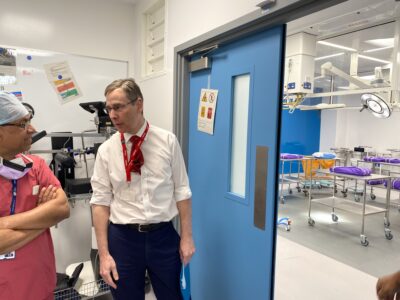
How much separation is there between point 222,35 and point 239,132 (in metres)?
0.59

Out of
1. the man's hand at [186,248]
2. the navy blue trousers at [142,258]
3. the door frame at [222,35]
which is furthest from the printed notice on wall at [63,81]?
the man's hand at [186,248]

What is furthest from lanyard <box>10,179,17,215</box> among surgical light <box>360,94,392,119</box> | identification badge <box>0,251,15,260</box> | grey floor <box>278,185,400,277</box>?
surgical light <box>360,94,392,119</box>

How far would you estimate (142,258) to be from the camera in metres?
1.41

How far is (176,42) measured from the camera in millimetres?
2168

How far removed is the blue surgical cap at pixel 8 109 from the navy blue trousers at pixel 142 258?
672 mm

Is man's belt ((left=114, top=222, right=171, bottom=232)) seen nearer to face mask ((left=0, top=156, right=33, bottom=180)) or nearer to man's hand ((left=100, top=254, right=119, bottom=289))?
man's hand ((left=100, top=254, right=119, bottom=289))

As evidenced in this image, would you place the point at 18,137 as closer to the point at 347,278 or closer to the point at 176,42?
the point at 176,42

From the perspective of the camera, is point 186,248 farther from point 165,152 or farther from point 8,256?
point 8,256

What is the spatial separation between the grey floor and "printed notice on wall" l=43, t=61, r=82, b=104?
329cm

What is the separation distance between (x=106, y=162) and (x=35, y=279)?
0.58 m

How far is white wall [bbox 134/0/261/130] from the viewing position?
1.65 metres

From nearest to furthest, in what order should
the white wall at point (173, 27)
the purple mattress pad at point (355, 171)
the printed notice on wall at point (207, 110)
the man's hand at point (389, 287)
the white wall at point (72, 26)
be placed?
the man's hand at point (389, 287) → the white wall at point (173, 27) → the printed notice on wall at point (207, 110) → the white wall at point (72, 26) → the purple mattress pad at point (355, 171)

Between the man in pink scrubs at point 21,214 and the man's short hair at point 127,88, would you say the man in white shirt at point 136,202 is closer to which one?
the man's short hair at point 127,88

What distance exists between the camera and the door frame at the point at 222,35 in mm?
1239
